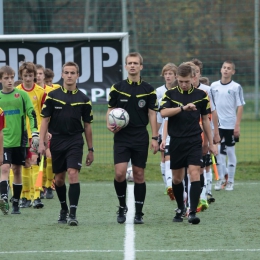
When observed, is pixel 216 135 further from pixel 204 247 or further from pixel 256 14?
pixel 256 14

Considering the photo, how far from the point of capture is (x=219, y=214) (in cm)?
1041

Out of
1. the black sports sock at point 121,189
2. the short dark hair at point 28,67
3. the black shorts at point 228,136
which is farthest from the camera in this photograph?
the black shorts at point 228,136

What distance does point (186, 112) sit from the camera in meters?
9.44

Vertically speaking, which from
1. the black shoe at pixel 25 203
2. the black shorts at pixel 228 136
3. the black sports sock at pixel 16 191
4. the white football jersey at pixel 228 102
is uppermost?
the white football jersey at pixel 228 102

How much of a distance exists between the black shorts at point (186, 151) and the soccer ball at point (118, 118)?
1.96ft

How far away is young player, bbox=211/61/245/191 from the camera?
44.0 ft

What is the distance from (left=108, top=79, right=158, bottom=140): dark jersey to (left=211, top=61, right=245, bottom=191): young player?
157 inches

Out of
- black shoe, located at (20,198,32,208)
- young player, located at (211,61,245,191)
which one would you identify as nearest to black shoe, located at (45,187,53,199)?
black shoe, located at (20,198,32,208)

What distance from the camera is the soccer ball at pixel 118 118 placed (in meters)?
9.33

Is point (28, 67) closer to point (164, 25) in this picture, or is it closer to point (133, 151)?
point (133, 151)

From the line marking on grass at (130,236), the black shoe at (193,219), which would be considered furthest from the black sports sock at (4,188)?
the black shoe at (193,219)

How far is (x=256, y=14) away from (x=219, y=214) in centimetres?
674

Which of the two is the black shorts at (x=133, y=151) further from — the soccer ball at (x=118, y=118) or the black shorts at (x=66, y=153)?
the black shorts at (x=66, y=153)

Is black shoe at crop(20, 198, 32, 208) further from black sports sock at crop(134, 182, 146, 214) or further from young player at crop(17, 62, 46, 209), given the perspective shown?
black sports sock at crop(134, 182, 146, 214)
